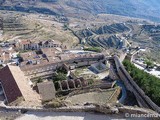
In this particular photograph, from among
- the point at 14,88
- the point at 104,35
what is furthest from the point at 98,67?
the point at 104,35

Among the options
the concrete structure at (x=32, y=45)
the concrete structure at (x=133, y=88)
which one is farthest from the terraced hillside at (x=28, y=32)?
the concrete structure at (x=133, y=88)

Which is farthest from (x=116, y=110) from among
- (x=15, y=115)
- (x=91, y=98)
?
(x=91, y=98)

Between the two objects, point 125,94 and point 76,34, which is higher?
point 125,94

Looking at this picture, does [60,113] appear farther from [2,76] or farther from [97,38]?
[97,38]

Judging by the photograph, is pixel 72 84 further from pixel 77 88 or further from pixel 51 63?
pixel 51 63

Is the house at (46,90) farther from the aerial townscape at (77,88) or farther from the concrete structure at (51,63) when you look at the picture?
the concrete structure at (51,63)
